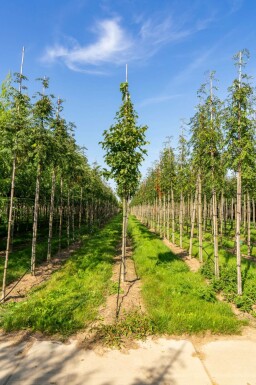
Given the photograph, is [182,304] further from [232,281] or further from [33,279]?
[33,279]

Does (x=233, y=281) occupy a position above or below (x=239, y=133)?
below

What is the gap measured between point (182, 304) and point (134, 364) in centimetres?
351

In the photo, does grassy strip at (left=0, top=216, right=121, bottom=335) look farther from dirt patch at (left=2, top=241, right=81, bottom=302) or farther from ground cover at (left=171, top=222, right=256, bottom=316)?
ground cover at (left=171, top=222, right=256, bottom=316)

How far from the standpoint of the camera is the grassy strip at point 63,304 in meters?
8.93

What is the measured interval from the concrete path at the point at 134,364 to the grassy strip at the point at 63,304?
2.55ft

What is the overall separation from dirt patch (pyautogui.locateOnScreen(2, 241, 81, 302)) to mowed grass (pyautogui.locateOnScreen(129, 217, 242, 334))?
524 centimetres

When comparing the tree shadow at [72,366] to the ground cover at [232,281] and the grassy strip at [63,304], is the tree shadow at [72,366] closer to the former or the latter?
the grassy strip at [63,304]

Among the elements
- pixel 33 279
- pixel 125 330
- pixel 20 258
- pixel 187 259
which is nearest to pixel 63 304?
pixel 125 330

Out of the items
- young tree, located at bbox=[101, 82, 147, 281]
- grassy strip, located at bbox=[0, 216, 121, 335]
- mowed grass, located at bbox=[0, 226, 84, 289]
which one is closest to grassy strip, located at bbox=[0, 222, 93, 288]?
mowed grass, located at bbox=[0, 226, 84, 289]

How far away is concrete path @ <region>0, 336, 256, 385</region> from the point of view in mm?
6297

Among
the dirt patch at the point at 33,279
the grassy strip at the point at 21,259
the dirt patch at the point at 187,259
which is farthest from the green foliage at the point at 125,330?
the dirt patch at the point at 187,259

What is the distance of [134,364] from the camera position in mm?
6965

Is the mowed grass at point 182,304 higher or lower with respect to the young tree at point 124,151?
lower

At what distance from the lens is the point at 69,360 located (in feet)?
23.3
